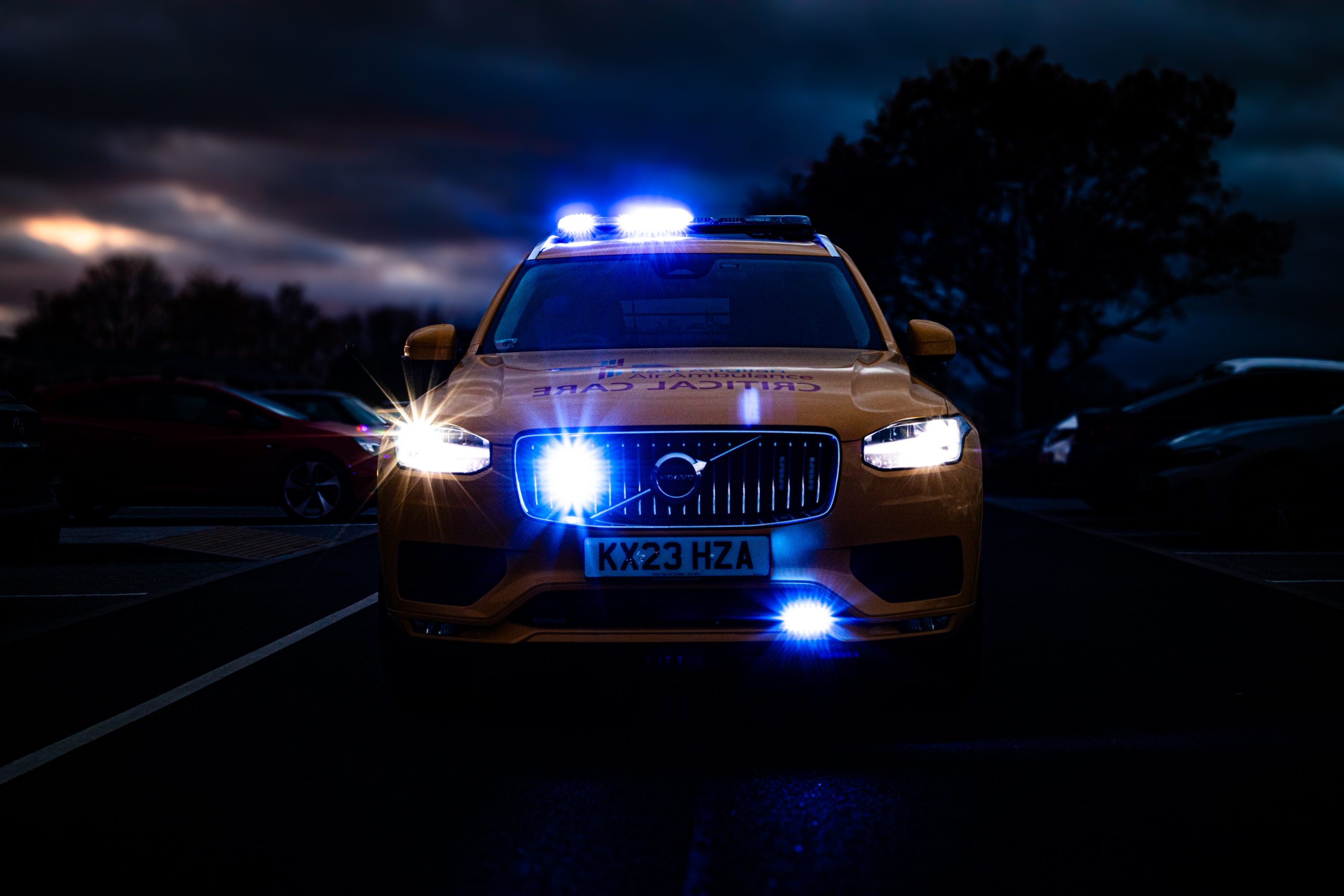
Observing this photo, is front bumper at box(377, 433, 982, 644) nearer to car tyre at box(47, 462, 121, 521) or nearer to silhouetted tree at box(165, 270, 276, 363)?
car tyre at box(47, 462, 121, 521)

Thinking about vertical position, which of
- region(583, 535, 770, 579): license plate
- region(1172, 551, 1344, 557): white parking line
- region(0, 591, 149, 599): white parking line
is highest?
region(583, 535, 770, 579): license plate

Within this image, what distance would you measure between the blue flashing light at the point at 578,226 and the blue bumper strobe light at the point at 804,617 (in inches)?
109

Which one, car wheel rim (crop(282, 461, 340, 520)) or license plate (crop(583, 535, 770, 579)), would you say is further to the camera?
car wheel rim (crop(282, 461, 340, 520))

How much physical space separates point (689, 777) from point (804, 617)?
24.7 inches

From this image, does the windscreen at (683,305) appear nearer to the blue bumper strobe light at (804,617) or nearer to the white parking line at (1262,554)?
the blue bumper strobe light at (804,617)

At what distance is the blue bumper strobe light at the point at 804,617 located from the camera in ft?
14.1

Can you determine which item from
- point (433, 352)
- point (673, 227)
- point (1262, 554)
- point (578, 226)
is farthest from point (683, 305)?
point (1262, 554)

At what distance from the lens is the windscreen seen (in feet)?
18.7

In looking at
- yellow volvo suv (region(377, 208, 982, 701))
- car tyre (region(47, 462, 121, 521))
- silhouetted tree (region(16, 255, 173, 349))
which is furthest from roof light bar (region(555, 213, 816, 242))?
silhouetted tree (region(16, 255, 173, 349))

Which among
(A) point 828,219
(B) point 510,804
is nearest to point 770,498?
(B) point 510,804

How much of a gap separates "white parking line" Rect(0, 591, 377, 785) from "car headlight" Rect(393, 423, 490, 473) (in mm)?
1438

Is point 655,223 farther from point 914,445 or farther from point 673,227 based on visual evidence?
point 914,445

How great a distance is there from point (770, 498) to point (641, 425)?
1.59 feet

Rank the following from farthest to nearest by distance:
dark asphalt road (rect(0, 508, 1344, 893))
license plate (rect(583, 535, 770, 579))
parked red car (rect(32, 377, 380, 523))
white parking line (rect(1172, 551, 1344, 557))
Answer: parked red car (rect(32, 377, 380, 523)), white parking line (rect(1172, 551, 1344, 557)), license plate (rect(583, 535, 770, 579)), dark asphalt road (rect(0, 508, 1344, 893))
